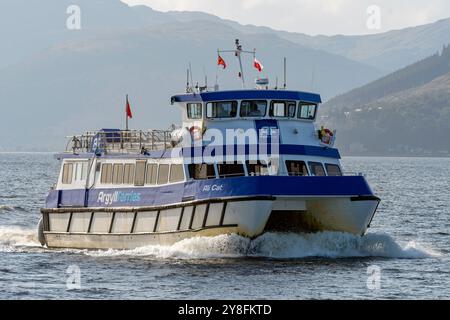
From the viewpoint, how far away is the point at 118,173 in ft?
153

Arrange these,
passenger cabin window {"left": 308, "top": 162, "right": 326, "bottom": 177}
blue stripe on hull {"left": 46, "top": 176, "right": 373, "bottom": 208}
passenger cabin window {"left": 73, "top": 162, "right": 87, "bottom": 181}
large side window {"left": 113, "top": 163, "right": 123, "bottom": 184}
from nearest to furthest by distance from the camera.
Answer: blue stripe on hull {"left": 46, "top": 176, "right": 373, "bottom": 208}, passenger cabin window {"left": 308, "top": 162, "right": 326, "bottom": 177}, large side window {"left": 113, "top": 163, "right": 123, "bottom": 184}, passenger cabin window {"left": 73, "top": 162, "right": 87, "bottom": 181}

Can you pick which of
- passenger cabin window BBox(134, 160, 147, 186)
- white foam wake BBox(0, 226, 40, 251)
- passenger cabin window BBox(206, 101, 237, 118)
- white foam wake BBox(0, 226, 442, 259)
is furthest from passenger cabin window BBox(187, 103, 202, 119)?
white foam wake BBox(0, 226, 40, 251)

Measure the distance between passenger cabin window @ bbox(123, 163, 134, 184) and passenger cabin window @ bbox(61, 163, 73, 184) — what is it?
3634 millimetres

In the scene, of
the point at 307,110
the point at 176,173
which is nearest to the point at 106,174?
the point at 176,173

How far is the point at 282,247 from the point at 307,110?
5884mm

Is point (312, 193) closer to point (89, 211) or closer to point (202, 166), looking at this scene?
point (202, 166)

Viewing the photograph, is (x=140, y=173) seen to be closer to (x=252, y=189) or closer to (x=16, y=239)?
(x=252, y=189)

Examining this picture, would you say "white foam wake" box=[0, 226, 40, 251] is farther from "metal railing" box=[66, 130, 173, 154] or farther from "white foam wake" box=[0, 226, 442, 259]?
"white foam wake" box=[0, 226, 442, 259]

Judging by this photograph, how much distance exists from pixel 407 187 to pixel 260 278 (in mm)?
78466

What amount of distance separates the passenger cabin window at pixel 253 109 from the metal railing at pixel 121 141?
3.02m

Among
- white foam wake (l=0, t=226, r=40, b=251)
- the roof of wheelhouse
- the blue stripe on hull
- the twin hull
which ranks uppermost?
the roof of wheelhouse

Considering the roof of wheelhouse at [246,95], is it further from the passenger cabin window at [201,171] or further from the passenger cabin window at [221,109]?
the passenger cabin window at [201,171]

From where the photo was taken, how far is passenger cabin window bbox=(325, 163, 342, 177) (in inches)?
1725

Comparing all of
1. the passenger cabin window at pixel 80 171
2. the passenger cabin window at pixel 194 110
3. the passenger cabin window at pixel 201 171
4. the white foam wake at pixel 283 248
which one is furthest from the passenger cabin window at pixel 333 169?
the passenger cabin window at pixel 80 171
